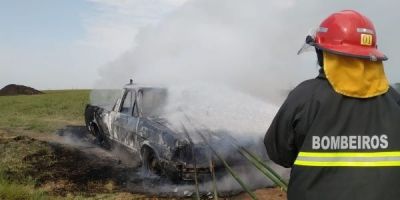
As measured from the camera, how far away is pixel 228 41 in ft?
42.0

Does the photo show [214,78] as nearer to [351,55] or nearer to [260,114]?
[260,114]

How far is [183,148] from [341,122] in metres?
4.67

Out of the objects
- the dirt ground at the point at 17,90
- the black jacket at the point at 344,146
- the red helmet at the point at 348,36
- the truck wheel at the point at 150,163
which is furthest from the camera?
the dirt ground at the point at 17,90

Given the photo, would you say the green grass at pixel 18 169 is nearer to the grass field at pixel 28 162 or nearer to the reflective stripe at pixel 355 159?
the grass field at pixel 28 162

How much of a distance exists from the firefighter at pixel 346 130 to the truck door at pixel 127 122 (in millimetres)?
6144

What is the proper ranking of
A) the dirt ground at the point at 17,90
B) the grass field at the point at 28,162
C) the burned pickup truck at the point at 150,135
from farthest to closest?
the dirt ground at the point at 17,90
the burned pickup truck at the point at 150,135
the grass field at the point at 28,162

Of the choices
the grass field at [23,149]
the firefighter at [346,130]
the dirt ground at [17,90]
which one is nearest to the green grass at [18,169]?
the grass field at [23,149]

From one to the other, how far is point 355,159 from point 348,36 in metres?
0.58

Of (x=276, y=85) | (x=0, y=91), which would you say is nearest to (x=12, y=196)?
(x=276, y=85)

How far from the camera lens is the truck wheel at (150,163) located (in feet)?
24.7

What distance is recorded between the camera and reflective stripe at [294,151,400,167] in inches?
86.5

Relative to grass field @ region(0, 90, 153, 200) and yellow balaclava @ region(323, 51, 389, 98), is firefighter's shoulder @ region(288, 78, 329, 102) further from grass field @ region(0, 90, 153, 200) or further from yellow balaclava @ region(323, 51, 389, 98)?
grass field @ region(0, 90, 153, 200)

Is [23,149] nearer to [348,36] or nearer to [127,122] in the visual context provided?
[127,122]

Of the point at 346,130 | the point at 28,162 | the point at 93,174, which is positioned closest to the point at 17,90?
the point at 28,162
